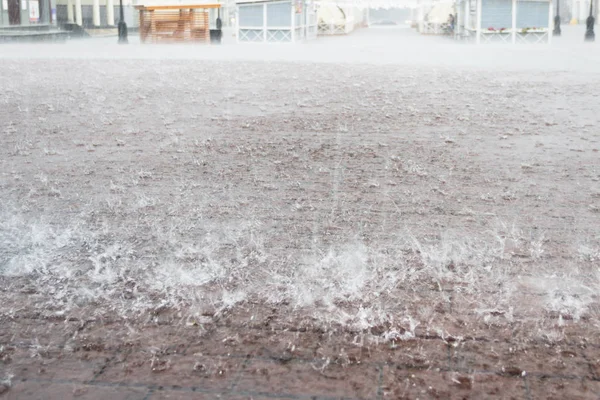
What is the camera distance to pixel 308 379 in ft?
Answer: 9.02

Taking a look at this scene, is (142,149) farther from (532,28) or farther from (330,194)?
(532,28)

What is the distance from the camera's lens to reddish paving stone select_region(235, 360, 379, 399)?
105 inches

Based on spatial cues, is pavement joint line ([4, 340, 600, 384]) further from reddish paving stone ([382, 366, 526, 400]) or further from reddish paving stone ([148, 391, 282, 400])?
reddish paving stone ([148, 391, 282, 400])

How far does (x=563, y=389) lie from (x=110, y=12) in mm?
40873

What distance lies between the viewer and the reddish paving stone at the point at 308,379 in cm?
266

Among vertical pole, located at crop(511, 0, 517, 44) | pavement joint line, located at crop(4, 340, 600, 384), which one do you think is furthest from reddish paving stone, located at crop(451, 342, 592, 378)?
vertical pole, located at crop(511, 0, 517, 44)

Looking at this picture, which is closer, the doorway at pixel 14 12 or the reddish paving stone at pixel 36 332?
the reddish paving stone at pixel 36 332

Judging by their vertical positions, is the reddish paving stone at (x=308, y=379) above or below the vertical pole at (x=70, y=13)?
below

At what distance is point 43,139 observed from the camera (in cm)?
777

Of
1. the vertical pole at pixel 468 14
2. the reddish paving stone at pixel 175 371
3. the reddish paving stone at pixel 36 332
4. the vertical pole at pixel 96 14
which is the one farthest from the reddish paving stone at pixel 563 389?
the vertical pole at pixel 96 14

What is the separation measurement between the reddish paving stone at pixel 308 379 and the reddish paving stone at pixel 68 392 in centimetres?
39

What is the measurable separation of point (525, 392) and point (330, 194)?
3149mm

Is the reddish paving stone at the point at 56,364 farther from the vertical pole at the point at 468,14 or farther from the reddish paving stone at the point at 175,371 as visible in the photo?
the vertical pole at the point at 468,14

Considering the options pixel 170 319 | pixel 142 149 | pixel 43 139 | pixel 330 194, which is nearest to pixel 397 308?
pixel 170 319
